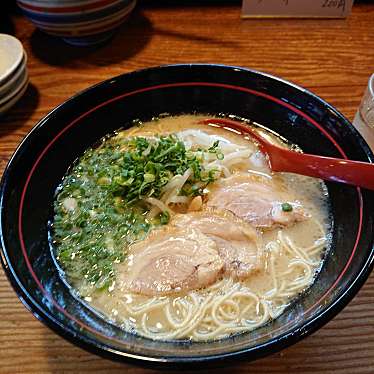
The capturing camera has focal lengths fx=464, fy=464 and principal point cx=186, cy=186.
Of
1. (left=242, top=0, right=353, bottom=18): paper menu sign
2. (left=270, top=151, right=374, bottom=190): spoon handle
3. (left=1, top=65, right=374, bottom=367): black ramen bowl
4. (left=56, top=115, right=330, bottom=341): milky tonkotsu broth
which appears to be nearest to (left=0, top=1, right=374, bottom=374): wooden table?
(left=242, top=0, right=353, bottom=18): paper menu sign

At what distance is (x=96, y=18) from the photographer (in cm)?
223

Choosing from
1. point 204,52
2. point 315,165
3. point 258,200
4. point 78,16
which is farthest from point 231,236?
point 78,16

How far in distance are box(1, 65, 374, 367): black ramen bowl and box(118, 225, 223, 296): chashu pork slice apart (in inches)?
6.3

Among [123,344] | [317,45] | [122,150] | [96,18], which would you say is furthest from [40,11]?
[123,344]

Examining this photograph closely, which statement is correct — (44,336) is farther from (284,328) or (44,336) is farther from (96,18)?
(96,18)

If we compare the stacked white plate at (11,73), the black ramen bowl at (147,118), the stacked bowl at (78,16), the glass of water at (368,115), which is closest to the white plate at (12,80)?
the stacked white plate at (11,73)

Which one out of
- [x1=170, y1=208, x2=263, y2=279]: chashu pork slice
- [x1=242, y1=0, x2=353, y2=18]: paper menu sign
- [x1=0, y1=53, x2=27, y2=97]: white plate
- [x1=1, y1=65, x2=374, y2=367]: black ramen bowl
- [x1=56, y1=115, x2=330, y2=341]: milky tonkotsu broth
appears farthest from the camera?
[x1=242, y1=0, x2=353, y2=18]: paper menu sign

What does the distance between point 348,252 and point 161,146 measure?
0.71m

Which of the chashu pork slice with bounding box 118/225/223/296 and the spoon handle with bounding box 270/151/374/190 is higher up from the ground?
the spoon handle with bounding box 270/151/374/190

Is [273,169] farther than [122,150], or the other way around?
[122,150]

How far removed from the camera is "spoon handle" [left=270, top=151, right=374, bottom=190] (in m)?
1.32

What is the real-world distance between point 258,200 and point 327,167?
244 mm

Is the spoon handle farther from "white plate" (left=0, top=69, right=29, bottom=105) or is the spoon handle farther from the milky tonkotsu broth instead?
"white plate" (left=0, top=69, right=29, bottom=105)

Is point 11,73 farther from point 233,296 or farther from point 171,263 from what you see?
point 233,296
